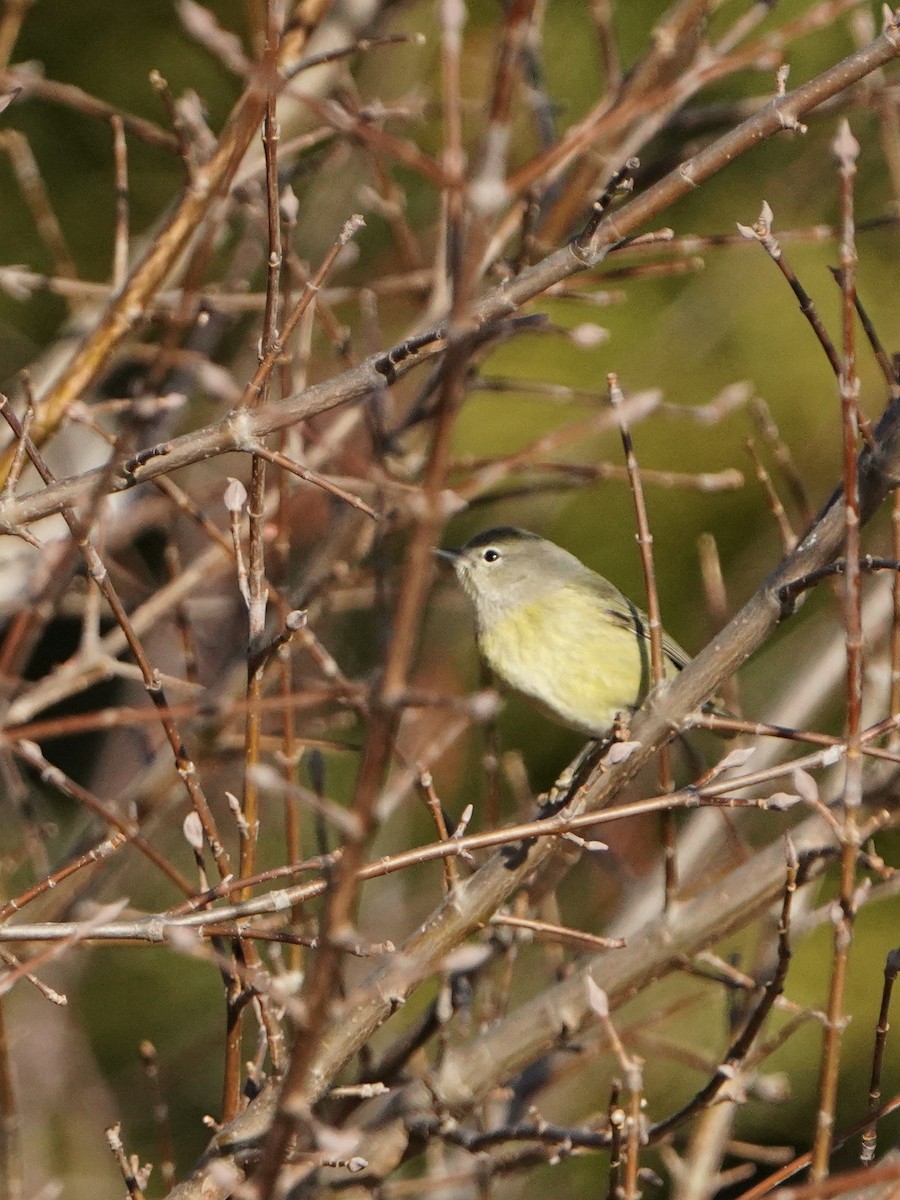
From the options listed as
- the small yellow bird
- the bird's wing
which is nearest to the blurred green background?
the small yellow bird

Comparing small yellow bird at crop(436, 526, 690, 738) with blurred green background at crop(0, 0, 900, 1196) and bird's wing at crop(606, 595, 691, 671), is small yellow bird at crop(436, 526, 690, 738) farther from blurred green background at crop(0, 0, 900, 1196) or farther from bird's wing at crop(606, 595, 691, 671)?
blurred green background at crop(0, 0, 900, 1196)

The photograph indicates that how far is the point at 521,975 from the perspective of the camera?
5637 mm

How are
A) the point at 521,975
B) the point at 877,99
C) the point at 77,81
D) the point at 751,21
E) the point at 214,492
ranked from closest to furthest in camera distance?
Answer: the point at 751,21, the point at 877,99, the point at 214,492, the point at 521,975, the point at 77,81

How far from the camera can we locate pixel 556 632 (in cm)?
408

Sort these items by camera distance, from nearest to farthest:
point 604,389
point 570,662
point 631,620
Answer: point 570,662 → point 631,620 → point 604,389

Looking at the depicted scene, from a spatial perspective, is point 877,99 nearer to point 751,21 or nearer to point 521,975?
point 751,21

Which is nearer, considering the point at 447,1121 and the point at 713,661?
the point at 713,661

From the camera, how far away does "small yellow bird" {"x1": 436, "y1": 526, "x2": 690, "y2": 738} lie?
3977 mm

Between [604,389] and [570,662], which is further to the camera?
[604,389]

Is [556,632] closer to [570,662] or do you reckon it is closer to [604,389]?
[570,662]

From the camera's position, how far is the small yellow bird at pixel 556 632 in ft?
13.0

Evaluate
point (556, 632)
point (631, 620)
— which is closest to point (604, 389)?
point (631, 620)

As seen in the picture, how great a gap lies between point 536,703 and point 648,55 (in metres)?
1.80

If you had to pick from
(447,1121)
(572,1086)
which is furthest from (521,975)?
(447,1121)
